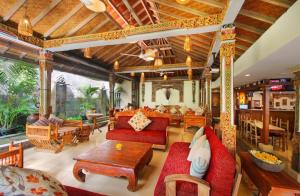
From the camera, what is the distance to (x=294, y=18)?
2.08 metres

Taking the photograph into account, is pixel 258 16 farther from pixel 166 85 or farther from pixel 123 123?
pixel 166 85

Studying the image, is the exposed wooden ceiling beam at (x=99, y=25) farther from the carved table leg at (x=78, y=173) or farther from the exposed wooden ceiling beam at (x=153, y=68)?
the carved table leg at (x=78, y=173)

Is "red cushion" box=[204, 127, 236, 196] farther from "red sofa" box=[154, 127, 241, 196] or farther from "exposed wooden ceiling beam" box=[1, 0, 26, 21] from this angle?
"exposed wooden ceiling beam" box=[1, 0, 26, 21]

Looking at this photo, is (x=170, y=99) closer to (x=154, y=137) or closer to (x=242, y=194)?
(x=154, y=137)

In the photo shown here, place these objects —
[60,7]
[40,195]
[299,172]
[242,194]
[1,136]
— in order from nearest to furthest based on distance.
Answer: [40,195]
[242,194]
[299,172]
[60,7]
[1,136]

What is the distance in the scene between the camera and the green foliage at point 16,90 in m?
4.84

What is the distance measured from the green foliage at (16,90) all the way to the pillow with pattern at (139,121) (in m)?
3.75

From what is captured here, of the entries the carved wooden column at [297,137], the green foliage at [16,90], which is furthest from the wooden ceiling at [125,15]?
the green foliage at [16,90]

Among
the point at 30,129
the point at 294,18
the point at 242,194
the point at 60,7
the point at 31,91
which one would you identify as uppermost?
the point at 60,7

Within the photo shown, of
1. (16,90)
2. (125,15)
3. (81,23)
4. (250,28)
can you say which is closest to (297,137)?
(250,28)

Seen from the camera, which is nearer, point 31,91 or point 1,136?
point 1,136

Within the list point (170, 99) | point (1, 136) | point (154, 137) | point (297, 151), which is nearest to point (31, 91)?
point (1, 136)

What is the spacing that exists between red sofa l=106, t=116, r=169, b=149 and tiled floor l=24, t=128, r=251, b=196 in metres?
0.33

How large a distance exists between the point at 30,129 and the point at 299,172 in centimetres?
626
